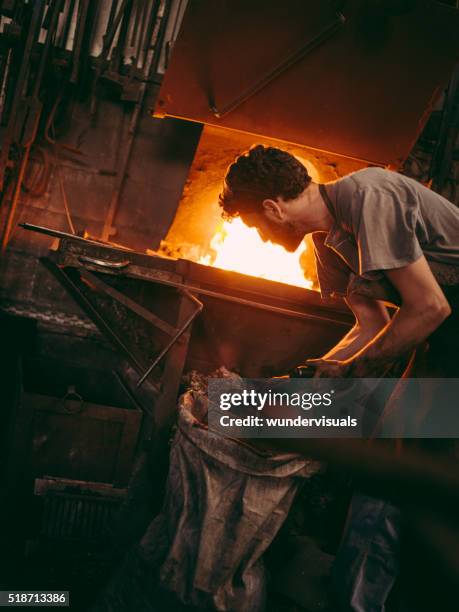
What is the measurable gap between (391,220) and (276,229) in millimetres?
543

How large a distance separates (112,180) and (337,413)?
121 inches

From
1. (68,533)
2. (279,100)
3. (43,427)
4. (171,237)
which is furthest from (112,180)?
(68,533)

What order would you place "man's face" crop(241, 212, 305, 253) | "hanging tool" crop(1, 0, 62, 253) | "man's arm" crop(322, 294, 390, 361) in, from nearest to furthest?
1. "man's face" crop(241, 212, 305, 253)
2. "man's arm" crop(322, 294, 390, 361)
3. "hanging tool" crop(1, 0, 62, 253)

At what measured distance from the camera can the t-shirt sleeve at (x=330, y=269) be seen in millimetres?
2424

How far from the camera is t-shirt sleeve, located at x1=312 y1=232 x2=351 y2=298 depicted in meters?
2.42

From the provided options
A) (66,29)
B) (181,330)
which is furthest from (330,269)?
(66,29)

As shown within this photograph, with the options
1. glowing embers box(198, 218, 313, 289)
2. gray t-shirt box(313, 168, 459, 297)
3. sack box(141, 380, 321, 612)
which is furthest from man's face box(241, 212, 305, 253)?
glowing embers box(198, 218, 313, 289)

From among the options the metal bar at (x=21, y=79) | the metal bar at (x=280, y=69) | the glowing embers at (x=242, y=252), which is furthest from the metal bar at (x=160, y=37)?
the glowing embers at (x=242, y=252)

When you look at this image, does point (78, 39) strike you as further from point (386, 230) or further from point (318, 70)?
point (386, 230)

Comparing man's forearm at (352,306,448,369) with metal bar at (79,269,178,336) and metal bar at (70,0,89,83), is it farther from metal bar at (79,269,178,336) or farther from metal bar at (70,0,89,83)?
metal bar at (70,0,89,83)

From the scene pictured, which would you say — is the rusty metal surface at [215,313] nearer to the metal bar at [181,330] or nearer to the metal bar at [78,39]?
the metal bar at [181,330]

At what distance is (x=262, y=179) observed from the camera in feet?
6.89

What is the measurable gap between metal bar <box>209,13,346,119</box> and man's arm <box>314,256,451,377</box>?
2167mm

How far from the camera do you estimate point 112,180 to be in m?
4.41
